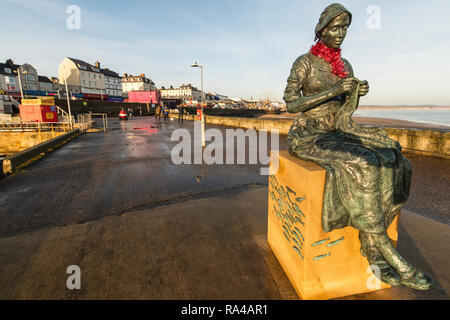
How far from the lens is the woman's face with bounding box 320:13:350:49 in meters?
1.98

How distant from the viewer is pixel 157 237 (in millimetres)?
2609

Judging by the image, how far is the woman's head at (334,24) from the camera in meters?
1.97

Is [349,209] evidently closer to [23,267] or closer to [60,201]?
[23,267]

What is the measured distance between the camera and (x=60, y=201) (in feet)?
12.1

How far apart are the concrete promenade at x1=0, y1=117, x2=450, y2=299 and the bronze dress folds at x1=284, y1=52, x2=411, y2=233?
77 centimetres

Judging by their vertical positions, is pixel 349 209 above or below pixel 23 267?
above

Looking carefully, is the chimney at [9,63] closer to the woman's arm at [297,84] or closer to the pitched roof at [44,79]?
the pitched roof at [44,79]

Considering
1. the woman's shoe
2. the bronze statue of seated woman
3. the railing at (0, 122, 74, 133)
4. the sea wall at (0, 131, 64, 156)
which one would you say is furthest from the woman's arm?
the sea wall at (0, 131, 64, 156)

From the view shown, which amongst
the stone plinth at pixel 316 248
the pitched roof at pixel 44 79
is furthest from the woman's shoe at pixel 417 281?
the pitched roof at pixel 44 79

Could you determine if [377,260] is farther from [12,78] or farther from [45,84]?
[45,84]

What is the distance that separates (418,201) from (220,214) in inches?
144
